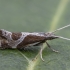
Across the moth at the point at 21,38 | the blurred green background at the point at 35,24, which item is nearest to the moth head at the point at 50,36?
the moth at the point at 21,38

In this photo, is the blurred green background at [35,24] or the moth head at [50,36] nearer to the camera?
the blurred green background at [35,24]

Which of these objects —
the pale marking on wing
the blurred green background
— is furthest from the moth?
the blurred green background

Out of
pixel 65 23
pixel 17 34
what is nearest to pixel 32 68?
pixel 17 34

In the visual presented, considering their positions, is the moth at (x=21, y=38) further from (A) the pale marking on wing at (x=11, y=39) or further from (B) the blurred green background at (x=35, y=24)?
(B) the blurred green background at (x=35, y=24)

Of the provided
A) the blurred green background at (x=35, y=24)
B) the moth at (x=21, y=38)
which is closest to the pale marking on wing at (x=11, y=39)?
the moth at (x=21, y=38)

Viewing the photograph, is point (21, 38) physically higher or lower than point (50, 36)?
lower

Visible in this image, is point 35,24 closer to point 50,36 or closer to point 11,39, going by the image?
point 50,36

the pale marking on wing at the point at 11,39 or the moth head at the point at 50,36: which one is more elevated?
the moth head at the point at 50,36

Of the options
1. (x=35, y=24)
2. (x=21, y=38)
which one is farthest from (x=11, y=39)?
(x=35, y=24)

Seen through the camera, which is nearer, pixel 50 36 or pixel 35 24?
pixel 50 36

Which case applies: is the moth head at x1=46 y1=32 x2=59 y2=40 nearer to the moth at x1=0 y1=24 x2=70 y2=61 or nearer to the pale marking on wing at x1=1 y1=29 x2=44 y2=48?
the moth at x1=0 y1=24 x2=70 y2=61
